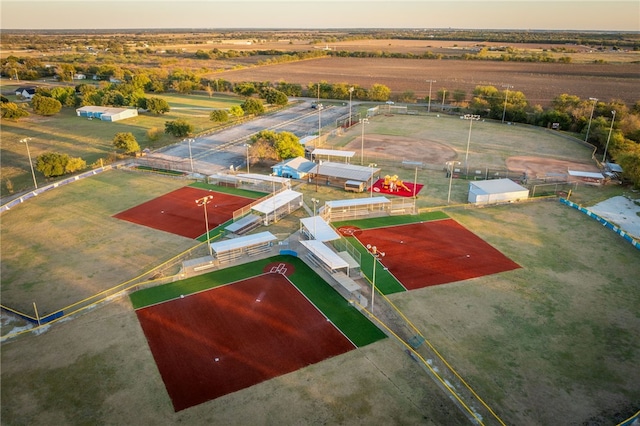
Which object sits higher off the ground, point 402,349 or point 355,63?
point 355,63

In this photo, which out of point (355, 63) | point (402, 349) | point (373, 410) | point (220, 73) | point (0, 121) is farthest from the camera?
point (355, 63)

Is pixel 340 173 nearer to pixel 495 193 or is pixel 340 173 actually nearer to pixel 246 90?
pixel 495 193

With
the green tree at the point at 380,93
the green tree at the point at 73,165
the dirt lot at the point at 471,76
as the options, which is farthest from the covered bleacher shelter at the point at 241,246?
the dirt lot at the point at 471,76

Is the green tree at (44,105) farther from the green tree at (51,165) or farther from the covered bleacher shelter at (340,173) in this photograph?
the covered bleacher shelter at (340,173)

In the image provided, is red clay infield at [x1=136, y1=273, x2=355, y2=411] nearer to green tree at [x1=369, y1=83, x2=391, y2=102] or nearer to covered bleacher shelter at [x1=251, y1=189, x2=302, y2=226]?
covered bleacher shelter at [x1=251, y1=189, x2=302, y2=226]

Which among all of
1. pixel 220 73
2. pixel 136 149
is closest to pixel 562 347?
pixel 136 149

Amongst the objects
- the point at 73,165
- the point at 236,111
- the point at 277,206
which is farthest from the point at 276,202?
the point at 236,111

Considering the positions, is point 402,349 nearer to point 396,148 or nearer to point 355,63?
point 396,148
